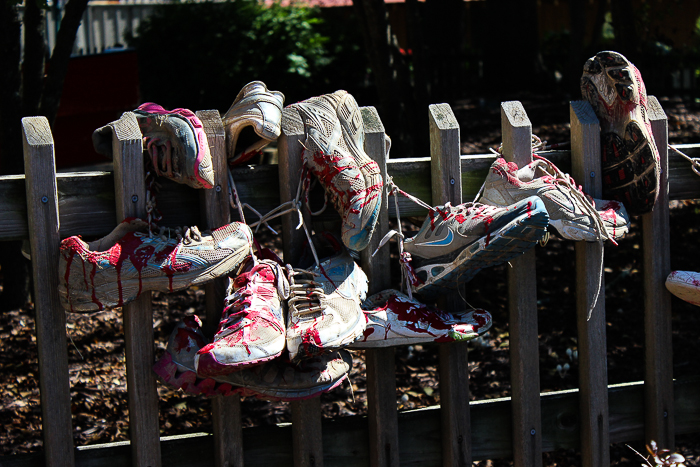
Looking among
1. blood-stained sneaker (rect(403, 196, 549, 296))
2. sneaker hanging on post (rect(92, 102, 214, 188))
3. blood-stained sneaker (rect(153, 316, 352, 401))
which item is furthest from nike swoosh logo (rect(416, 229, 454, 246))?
sneaker hanging on post (rect(92, 102, 214, 188))

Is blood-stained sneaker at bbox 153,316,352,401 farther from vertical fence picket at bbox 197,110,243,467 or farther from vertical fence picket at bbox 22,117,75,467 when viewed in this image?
vertical fence picket at bbox 22,117,75,467

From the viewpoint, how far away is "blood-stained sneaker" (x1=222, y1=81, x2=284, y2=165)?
228 centimetres

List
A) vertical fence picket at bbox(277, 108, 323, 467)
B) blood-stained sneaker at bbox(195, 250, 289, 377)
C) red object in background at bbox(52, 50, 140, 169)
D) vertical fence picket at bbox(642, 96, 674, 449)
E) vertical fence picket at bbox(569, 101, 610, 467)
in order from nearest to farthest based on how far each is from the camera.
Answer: blood-stained sneaker at bbox(195, 250, 289, 377)
vertical fence picket at bbox(277, 108, 323, 467)
vertical fence picket at bbox(569, 101, 610, 467)
vertical fence picket at bbox(642, 96, 674, 449)
red object in background at bbox(52, 50, 140, 169)

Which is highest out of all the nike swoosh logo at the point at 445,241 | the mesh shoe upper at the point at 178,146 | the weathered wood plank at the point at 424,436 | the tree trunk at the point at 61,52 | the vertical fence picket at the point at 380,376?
the tree trunk at the point at 61,52

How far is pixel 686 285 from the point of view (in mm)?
2631

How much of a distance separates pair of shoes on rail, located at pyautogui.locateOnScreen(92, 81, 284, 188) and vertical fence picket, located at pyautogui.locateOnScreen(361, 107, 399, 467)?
1.22 feet

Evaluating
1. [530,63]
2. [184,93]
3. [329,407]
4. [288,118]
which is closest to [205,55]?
[184,93]

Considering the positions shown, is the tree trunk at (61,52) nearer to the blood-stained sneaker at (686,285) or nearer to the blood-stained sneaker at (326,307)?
the blood-stained sneaker at (326,307)

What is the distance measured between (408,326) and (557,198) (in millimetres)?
622

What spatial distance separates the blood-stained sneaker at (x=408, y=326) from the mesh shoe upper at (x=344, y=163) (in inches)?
8.5

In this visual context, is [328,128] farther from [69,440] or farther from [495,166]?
[69,440]

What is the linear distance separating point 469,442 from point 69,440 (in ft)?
4.34

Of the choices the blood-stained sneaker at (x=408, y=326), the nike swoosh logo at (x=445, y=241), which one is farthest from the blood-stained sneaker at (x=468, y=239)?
the blood-stained sneaker at (x=408, y=326)

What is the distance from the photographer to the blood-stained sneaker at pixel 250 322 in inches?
76.8
